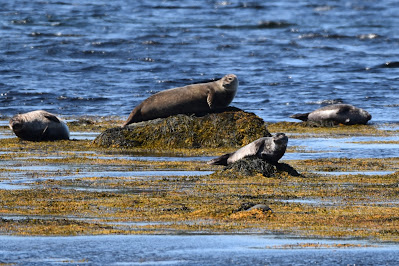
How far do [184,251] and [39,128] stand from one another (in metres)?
8.72

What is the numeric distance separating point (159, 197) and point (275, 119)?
35.6ft

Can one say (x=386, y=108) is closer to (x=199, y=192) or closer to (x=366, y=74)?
(x=366, y=74)

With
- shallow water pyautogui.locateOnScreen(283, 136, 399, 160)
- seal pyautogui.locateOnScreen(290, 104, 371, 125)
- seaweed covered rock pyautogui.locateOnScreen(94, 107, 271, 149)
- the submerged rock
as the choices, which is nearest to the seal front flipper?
seaweed covered rock pyautogui.locateOnScreen(94, 107, 271, 149)

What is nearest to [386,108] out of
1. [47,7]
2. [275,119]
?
[275,119]

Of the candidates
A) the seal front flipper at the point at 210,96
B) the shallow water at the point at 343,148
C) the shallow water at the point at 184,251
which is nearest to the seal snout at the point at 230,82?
the seal front flipper at the point at 210,96

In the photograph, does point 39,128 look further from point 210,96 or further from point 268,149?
point 268,149

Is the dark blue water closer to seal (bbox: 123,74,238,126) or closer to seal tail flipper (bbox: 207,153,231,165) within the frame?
seal (bbox: 123,74,238,126)

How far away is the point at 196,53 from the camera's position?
3362 centimetres

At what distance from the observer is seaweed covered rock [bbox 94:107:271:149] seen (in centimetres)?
1378

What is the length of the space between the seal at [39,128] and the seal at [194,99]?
1086 mm

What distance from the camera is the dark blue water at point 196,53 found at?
23.3 meters

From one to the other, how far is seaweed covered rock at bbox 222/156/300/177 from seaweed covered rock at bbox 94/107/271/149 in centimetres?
349

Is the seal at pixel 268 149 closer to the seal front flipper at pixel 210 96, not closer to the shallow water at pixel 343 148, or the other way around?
the shallow water at pixel 343 148

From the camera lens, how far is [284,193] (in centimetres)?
896
